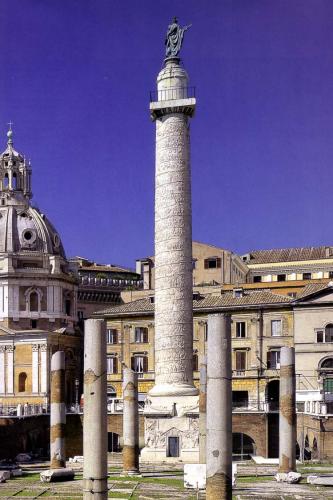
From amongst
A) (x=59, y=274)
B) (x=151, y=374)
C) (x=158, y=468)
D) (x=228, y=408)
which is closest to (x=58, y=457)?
(x=158, y=468)

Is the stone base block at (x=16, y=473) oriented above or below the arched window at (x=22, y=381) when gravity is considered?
below

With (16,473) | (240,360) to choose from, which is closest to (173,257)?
(16,473)

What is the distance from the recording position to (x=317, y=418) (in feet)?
141

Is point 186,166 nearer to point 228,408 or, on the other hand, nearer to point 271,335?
point 271,335

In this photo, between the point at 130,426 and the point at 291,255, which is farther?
the point at 291,255

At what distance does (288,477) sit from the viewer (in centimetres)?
2919

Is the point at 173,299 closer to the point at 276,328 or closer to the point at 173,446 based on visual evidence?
the point at 173,446

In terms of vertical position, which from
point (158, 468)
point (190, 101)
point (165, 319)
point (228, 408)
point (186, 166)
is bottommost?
point (158, 468)

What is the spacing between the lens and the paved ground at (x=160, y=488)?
86.1 ft

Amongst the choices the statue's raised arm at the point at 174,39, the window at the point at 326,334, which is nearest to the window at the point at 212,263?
the window at the point at 326,334

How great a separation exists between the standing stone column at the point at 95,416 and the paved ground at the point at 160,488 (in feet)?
18.4

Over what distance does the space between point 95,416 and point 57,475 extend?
10.8 metres

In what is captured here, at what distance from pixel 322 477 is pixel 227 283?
35897 mm

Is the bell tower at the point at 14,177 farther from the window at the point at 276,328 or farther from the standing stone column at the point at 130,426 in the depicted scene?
the standing stone column at the point at 130,426
